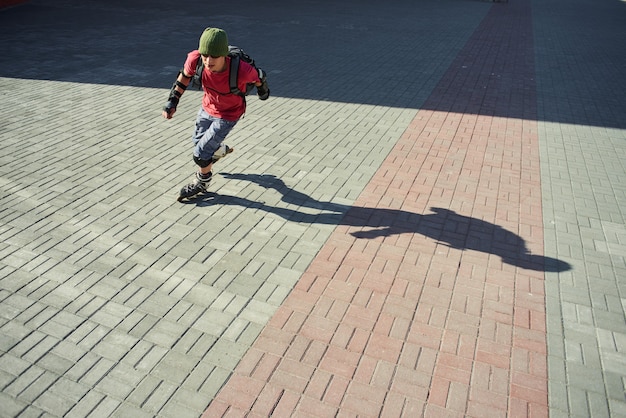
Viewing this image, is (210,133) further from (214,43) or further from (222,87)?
(214,43)

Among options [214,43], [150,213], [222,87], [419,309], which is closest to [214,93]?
[222,87]

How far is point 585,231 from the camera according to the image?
5215mm

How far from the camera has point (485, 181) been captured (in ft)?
20.5

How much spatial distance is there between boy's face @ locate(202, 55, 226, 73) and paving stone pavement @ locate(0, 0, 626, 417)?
4.96ft

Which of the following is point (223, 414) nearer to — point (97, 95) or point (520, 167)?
point (520, 167)

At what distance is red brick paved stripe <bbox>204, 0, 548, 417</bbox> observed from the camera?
3289 millimetres

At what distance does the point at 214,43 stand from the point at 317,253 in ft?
7.43

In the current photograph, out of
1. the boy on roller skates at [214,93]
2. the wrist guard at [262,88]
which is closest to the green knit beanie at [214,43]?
the boy on roller skates at [214,93]

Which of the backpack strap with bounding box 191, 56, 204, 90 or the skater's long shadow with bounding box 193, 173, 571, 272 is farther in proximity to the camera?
the backpack strap with bounding box 191, 56, 204, 90

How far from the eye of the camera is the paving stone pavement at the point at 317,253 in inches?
133

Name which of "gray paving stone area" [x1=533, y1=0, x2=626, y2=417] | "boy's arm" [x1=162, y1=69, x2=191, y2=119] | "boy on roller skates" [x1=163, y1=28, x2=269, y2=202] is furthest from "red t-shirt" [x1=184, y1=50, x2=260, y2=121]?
"gray paving stone area" [x1=533, y1=0, x2=626, y2=417]

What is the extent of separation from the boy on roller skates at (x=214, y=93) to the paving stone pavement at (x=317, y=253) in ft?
1.70

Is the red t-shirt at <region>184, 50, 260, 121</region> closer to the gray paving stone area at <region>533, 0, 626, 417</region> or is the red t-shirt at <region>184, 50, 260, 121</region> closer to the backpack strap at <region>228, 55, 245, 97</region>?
the backpack strap at <region>228, 55, 245, 97</region>

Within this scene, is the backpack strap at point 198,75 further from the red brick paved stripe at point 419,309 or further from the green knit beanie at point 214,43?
the red brick paved stripe at point 419,309
